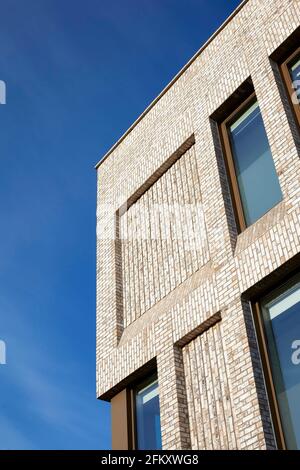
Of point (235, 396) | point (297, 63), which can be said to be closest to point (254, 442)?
point (235, 396)

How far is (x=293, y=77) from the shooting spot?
453 inches

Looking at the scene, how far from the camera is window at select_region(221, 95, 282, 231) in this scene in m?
11.0

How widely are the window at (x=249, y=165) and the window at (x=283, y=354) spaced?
166 centimetres

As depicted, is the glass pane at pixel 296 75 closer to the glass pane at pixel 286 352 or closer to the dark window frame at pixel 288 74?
the dark window frame at pixel 288 74

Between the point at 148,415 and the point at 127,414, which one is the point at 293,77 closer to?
the point at 148,415

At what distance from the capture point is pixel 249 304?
10305 mm

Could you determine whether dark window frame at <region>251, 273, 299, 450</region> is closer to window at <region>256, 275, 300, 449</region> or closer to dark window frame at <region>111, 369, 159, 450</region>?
window at <region>256, 275, 300, 449</region>

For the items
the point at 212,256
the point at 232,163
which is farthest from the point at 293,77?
the point at 212,256

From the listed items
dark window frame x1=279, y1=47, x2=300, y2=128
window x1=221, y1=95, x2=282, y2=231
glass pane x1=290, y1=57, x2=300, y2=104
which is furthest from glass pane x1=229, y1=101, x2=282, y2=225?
glass pane x1=290, y1=57, x2=300, y2=104

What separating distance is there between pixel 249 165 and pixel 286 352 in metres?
3.72

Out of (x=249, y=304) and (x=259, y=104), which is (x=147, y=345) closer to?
(x=249, y=304)

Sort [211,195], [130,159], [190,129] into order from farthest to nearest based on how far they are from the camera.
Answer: [130,159] < [190,129] < [211,195]

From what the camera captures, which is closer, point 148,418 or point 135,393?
point 148,418

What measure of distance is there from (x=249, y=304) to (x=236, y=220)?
1.70 meters
